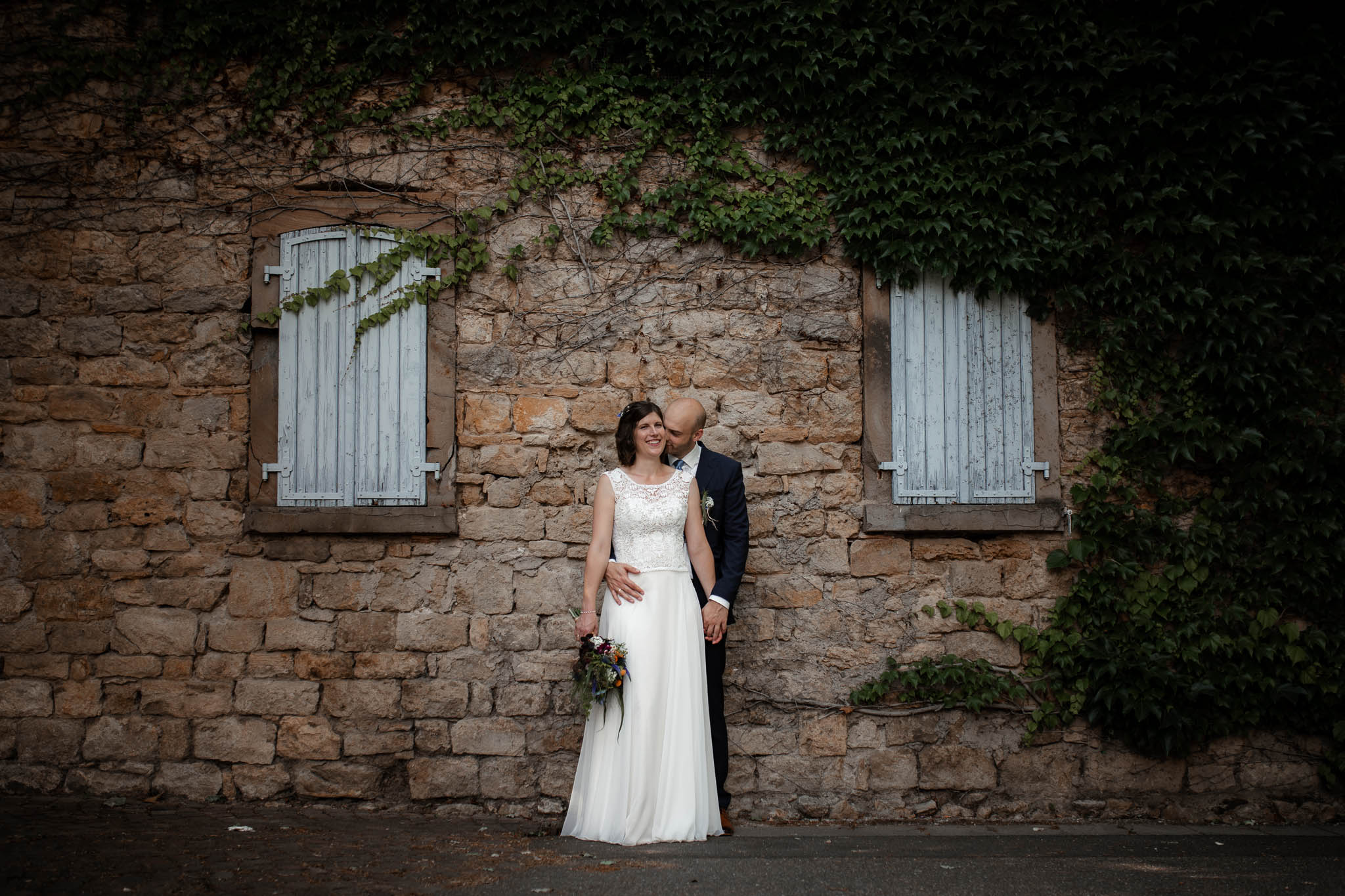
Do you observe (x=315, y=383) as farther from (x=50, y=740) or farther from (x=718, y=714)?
(x=718, y=714)

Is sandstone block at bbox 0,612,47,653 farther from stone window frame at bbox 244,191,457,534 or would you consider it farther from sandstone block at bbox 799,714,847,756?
sandstone block at bbox 799,714,847,756

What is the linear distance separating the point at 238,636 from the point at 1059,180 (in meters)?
5.45

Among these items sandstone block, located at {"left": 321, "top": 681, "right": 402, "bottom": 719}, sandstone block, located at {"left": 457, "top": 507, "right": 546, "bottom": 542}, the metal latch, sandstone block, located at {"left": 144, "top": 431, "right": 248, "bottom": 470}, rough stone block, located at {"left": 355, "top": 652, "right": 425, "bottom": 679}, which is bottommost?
sandstone block, located at {"left": 321, "top": 681, "right": 402, "bottom": 719}

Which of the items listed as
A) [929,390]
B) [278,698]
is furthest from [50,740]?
[929,390]

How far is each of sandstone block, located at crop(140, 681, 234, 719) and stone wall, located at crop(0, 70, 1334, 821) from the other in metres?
0.01

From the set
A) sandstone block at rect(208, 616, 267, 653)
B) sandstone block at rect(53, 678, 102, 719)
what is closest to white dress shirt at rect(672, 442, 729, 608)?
sandstone block at rect(208, 616, 267, 653)

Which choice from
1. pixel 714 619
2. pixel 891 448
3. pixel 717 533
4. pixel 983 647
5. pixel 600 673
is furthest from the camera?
pixel 891 448

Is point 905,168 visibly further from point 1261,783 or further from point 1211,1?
point 1261,783

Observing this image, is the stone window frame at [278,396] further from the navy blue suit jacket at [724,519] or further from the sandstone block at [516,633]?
the navy blue suit jacket at [724,519]

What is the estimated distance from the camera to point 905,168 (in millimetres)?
5234

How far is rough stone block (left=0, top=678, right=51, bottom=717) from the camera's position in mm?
5055

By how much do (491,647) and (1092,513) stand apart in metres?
3.57

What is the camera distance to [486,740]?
5.05 metres

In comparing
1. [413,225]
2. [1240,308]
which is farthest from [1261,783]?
[413,225]
